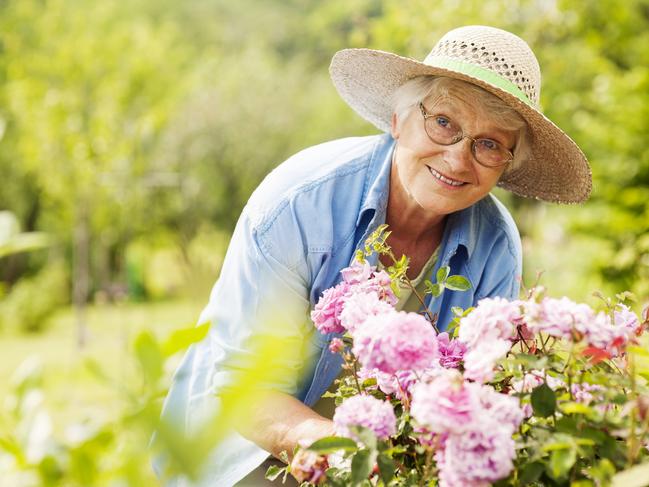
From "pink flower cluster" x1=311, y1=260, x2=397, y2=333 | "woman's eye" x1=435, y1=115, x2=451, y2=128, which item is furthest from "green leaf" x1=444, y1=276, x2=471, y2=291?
"woman's eye" x1=435, y1=115, x2=451, y2=128

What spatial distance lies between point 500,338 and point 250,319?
85 cm

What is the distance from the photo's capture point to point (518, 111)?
6.93 ft

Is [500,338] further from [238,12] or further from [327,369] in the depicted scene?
[238,12]

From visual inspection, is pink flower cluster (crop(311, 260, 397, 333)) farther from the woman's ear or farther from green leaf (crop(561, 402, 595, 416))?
the woman's ear

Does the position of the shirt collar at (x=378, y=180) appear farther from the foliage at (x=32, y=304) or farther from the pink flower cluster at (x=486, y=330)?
the foliage at (x=32, y=304)

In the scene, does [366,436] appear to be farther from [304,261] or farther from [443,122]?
[443,122]

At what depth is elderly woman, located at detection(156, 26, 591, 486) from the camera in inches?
80.6

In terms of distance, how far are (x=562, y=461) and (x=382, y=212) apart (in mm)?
1170

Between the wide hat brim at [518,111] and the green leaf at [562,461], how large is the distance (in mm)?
1082

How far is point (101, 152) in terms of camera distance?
13297mm

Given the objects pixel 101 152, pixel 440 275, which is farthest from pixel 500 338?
pixel 101 152

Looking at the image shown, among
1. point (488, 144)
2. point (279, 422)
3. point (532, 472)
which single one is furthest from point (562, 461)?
point (488, 144)

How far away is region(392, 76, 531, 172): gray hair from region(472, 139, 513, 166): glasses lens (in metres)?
0.05

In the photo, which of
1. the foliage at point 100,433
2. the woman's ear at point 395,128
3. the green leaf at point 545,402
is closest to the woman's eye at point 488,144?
the woman's ear at point 395,128
